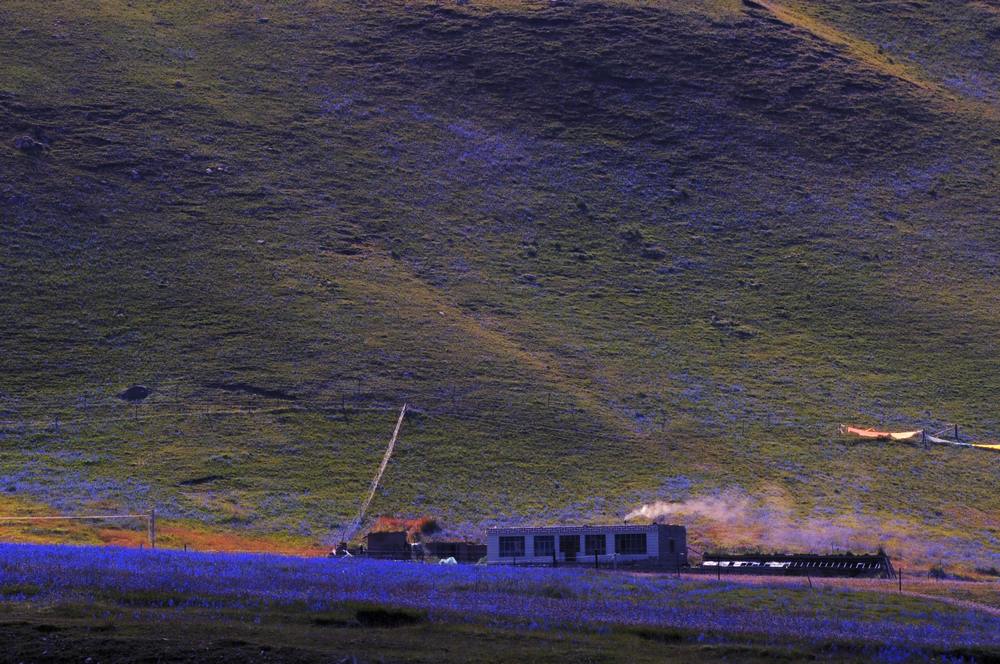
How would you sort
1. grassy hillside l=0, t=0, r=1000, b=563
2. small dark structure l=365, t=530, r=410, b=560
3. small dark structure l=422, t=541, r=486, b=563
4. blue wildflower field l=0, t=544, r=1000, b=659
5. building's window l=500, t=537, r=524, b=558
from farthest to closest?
grassy hillside l=0, t=0, r=1000, b=563 → small dark structure l=422, t=541, r=486, b=563 → building's window l=500, t=537, r=524, b=558 → small dark structure l=365, t=530, r=410, b=560 → blue wildflower field l=0, t=544, r=1000, b=659

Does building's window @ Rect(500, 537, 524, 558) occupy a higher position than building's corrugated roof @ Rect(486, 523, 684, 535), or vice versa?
building's corrugated roof @ Rect(486, 523, 684, 535)

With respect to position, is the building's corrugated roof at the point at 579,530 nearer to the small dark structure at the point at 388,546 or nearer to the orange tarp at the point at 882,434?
the small dark structure at the point at 388,546

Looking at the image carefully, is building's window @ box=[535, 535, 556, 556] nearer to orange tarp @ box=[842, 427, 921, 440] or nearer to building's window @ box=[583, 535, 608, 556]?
building's window @ box=[583, 535, 608, 556]

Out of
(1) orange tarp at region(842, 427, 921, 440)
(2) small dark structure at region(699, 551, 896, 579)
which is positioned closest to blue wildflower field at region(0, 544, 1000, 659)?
(2) small dark structure at region(699, 551, 896, 579)

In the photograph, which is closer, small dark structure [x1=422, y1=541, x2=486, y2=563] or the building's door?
the building's door

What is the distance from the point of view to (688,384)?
333 feet

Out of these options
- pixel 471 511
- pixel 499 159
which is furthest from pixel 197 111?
pixel 471 511

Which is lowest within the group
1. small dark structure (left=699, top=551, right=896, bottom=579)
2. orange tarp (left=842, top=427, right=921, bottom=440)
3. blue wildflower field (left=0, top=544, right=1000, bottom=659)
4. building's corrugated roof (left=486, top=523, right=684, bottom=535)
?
blue wildflower field (left=0, top=544, right=1000, bottom=659)

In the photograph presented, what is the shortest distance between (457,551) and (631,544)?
26.0 ft

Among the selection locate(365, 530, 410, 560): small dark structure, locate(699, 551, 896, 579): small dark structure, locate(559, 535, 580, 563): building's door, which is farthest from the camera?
locate(559, 535, 580, 563): building's door

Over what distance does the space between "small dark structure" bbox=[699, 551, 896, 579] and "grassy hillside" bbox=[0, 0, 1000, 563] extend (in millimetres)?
7034

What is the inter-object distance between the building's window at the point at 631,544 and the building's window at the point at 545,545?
280 centimetres

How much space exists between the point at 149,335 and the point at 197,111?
43.4 m

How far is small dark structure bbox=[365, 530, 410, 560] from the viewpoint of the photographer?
6738cm
